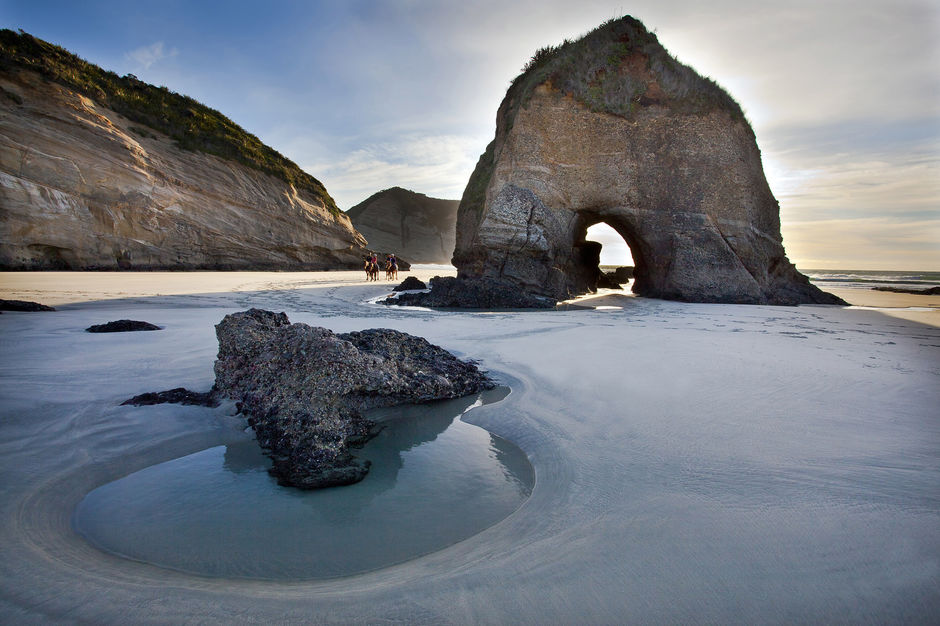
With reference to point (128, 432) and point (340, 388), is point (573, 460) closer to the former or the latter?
point (340, 388)

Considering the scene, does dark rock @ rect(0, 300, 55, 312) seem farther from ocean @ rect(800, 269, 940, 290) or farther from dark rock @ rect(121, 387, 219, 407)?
ocean @ rect(800, 269, 940, 290)

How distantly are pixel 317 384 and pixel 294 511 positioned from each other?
0.77 metres

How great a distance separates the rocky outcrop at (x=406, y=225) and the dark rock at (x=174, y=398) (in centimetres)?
4745

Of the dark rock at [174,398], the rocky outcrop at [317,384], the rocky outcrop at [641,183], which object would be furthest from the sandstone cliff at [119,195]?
the rocky outcrop at [317,384]

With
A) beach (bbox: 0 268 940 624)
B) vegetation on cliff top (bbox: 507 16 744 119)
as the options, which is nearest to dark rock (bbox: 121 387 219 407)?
beach (bbox: 0 268 940 624)

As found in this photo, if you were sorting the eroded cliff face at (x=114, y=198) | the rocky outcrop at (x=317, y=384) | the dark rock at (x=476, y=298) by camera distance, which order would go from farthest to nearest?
the eroded cliff face at (x=114, y=198) → the dark rock at (x=476, y=298) → the rocky outcrop at (x=317, y=384)

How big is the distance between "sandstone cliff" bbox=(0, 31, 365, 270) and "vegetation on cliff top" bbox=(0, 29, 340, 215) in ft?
0.53

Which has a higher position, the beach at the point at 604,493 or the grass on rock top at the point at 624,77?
the grass on rock top at the point at 624,77

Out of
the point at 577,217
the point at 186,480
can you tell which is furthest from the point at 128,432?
the point at 577,217

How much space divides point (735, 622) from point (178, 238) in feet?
72.5

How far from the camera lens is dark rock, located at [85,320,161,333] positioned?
4.57 m

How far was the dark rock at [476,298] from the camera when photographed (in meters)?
9.24

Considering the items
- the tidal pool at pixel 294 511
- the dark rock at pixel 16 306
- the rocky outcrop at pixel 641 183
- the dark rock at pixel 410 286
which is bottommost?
the tidal pool at pixel 294 511

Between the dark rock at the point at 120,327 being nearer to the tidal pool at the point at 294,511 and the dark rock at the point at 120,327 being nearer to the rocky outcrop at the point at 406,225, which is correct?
the tidal pool at the point at 294,511
